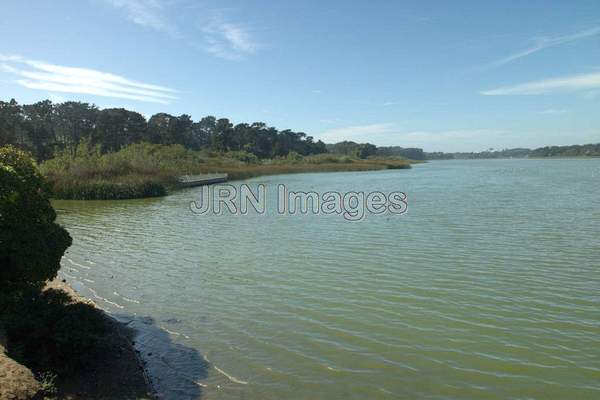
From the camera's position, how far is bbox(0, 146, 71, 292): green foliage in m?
6.11

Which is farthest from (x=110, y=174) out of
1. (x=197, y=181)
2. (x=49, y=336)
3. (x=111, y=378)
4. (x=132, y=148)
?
(x=111, y=378)

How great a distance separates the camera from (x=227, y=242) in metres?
14.9

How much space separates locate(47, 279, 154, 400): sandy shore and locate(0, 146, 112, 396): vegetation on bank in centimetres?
17

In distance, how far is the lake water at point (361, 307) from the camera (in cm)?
552

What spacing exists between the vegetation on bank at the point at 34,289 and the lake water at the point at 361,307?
1061 mm

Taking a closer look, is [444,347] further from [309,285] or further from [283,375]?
[309,285]

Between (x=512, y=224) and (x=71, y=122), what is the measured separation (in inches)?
2848

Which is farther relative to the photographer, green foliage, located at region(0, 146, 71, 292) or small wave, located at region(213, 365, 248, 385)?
green foliage, located at region(0, 146, 71, 292)

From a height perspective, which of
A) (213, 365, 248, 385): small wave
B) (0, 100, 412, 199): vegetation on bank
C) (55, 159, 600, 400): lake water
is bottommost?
(213, 365, 248, 385): small wave

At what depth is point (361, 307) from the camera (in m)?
8.05

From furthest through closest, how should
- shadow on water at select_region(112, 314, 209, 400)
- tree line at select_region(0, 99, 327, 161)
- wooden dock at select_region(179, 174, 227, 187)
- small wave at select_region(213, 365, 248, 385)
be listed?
tree line at select_region(0, 99, 327, 161) < wooden dock at select_region(179, 174, 227, 187) < small wave at select_region(213, 365, 248, 385) < shadow on water at select_region(112, 314, 209, 400)

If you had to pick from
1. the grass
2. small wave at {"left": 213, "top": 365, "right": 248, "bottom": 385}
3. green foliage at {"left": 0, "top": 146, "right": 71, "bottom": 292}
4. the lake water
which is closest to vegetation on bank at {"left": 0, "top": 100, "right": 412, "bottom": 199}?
the grass

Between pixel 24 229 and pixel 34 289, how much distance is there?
842mm

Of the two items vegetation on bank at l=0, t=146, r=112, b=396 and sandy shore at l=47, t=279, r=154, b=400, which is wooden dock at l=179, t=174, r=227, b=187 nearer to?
vegetation on bank at l=0, t=146, r=112, b=396
